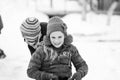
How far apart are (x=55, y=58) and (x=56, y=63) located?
5cm

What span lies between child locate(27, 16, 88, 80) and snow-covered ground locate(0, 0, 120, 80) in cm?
155

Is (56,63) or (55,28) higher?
(55,28)

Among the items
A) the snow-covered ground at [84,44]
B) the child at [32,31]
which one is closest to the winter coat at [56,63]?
the child at [32,31]

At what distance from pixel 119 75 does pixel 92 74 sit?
1.45 feet

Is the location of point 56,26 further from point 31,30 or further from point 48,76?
point 31,30

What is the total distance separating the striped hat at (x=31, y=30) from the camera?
3.11 meters

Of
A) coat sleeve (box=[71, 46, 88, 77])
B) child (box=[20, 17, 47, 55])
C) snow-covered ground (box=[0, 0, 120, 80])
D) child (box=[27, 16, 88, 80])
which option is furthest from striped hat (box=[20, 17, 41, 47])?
snow-covered ground (box=[0, 0, 120, 80])

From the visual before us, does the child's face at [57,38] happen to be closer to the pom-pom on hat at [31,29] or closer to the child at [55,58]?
the child at [55,58]

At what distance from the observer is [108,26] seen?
720 cm

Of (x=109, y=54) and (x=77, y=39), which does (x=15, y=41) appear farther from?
(x=109, y=54)

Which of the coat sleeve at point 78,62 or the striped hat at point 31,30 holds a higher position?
the striped hat at point 31,30

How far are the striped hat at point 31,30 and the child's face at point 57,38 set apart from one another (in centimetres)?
58

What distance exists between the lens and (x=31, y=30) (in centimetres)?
311

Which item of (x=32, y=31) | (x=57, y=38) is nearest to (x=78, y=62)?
(x=57, y=38)
